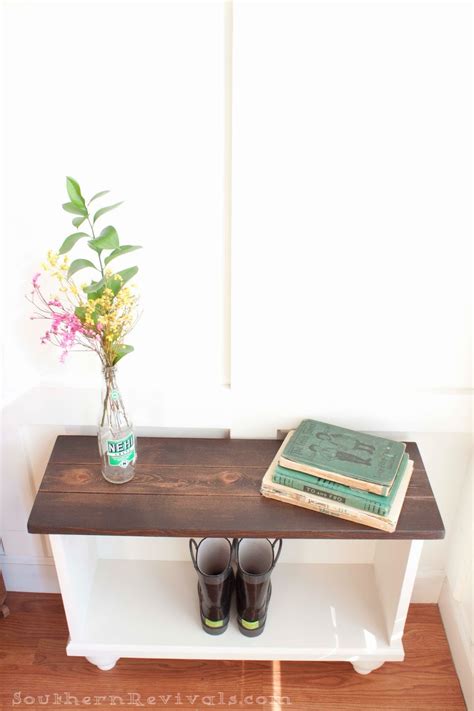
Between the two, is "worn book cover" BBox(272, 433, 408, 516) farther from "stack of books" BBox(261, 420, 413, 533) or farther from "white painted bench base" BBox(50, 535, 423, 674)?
"white painted bench base" BBox(50, 535, 423, 674)

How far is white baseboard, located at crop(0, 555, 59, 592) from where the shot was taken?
1.67m

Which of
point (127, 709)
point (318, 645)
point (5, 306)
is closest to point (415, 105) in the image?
point (5, 306)

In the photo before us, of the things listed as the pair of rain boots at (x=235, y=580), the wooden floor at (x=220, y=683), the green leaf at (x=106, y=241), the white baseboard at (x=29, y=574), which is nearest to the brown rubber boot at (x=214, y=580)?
the pair of rain boots at (x=235, y=580)

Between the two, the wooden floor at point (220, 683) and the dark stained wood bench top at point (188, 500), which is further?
the wooden floor at point (220, 683)

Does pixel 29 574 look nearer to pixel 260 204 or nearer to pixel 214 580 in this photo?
pixel 214 580

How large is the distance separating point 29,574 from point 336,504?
1.07 m

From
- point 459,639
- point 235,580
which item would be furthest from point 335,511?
point 459,639

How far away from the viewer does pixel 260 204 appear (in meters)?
1.19

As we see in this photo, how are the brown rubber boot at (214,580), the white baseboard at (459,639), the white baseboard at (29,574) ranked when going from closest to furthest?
1. the brown rubber boot at (214,580)
2. the white baseboard at (459,639)
3. the white baseboard at (29,574)

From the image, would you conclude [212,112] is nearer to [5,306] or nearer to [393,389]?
[5,306]

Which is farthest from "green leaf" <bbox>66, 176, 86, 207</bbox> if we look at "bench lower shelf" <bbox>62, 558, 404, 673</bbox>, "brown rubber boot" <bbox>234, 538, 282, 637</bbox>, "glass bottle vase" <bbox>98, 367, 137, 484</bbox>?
"bench lower shelf" <bbox>62, 558, 404, 673</bbox>

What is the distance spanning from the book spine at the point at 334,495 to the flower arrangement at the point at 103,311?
0.36m

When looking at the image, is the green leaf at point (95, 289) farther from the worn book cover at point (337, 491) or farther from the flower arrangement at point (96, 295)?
the worn book cover at point (337, 491)

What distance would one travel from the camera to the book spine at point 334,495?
115 centimetres
